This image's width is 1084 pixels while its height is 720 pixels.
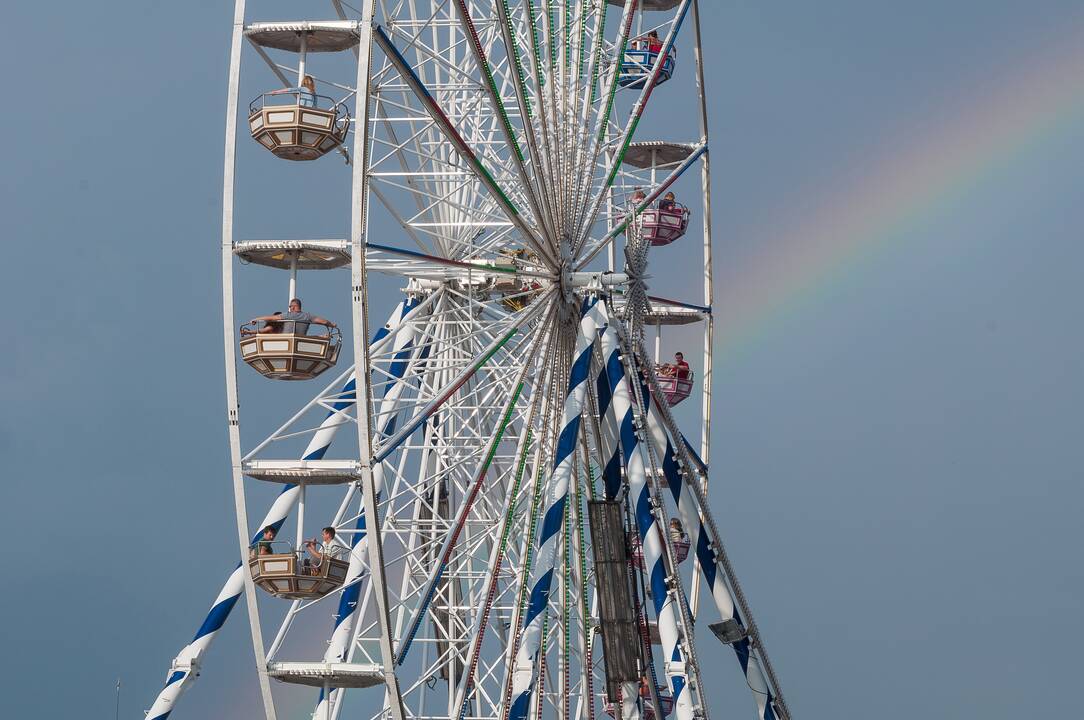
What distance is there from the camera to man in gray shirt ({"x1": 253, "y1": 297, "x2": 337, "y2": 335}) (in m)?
31.5

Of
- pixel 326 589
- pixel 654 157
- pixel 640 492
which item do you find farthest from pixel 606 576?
pixel 654 157

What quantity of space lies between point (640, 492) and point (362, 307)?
24.8ft

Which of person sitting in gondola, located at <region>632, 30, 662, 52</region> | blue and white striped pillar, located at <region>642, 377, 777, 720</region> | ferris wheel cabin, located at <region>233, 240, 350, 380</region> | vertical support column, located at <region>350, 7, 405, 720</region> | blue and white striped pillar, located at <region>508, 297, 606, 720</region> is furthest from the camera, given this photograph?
person sitting in gondola, located at <region>632, 30, 662, 52</region>

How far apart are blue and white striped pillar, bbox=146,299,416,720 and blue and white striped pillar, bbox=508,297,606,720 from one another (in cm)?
344

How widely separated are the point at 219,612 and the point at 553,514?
19.2 ft

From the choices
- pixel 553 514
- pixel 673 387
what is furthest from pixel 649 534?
pixel 673 387

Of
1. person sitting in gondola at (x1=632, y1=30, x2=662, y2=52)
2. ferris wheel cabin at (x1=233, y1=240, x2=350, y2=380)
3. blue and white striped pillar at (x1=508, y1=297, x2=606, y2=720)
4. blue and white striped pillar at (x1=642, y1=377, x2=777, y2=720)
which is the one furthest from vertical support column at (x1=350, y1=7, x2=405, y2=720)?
person sitting in gondola at (x1=632, y1=30, x2=662, y2=52)

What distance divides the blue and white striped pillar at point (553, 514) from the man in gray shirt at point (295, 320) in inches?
192

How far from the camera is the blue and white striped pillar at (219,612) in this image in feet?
118

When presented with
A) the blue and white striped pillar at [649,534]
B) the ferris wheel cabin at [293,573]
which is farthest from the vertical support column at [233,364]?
the blue and white striped pillar at [649,534]

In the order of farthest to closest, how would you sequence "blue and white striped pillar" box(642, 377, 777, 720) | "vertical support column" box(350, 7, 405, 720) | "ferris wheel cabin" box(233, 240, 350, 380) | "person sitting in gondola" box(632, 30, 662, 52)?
"person sitting in gondola" box(632, 30, 662, 52)
"blue and white striped pillar" box(642, 377, 777, 720)
"ferris wheel cabin" box(233, 240, 350, 380)
"vertical support column" box(350, 7, 405, 720)

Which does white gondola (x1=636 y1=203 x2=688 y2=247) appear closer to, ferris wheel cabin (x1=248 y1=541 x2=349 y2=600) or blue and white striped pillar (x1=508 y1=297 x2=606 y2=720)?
blue and white striped pillar (x1=508 y1=297 x2=606 y2=720)

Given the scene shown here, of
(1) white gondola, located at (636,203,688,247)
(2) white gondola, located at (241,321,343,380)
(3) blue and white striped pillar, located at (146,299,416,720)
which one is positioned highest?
(1) white gondola, located at (636,203,688,247)

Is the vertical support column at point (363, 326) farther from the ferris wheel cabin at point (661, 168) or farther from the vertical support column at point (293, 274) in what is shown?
the ferris wheel cabin at point (661, 168)
